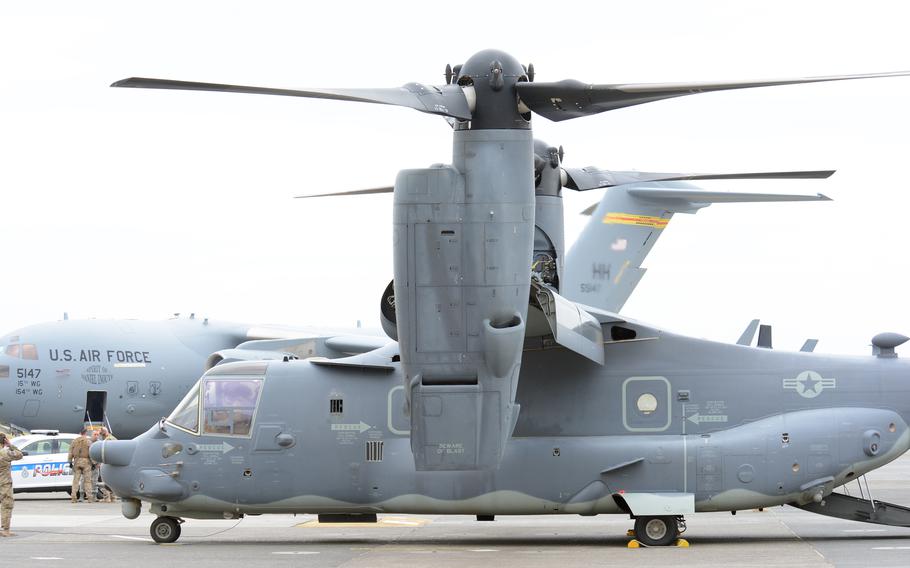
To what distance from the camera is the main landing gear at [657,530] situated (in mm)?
16984

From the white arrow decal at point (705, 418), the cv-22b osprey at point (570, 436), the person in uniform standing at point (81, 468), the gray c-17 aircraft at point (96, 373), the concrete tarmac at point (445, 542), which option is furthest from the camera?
the gray c-17 aircraft at point (96, 373)

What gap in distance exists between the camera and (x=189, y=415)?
17875mm

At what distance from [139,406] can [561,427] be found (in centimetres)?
1683

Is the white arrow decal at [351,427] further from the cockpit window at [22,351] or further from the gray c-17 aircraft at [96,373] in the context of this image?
the cockpit window at [22,351]

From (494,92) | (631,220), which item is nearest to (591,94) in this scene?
(494,92)

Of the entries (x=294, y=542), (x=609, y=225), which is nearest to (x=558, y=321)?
(x=294, y=542)

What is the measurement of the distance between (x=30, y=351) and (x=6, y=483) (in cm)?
1269

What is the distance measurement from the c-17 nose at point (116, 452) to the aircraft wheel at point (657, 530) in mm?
7160

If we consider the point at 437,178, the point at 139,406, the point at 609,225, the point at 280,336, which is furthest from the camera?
the point at 280,336

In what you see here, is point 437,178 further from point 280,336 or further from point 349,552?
point 280,336

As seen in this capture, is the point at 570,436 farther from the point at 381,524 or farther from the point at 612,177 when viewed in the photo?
the point at 381,524

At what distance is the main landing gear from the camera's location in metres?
17.0

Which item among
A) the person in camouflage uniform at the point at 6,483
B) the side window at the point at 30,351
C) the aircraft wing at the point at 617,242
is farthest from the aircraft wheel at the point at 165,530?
the side window at the point at 30,351

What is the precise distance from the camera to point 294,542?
1820cm
